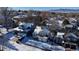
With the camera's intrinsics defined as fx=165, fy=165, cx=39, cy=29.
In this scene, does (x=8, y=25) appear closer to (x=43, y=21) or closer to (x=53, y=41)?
(x=43, y=21)

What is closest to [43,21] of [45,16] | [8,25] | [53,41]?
[45,16]

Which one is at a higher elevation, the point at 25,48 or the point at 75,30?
the point at 75,30

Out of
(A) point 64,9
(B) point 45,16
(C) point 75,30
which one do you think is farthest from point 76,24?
(B) point 45,16
